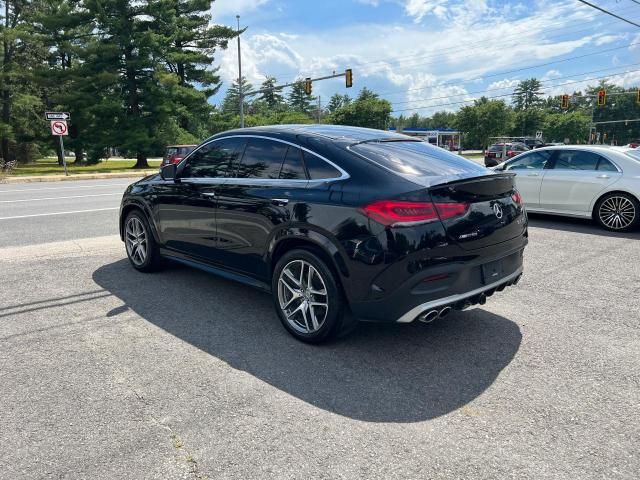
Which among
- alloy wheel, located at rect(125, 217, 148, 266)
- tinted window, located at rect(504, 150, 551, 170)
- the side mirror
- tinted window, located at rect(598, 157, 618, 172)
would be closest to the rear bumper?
the side mirror

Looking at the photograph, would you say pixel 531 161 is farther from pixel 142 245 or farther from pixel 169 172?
pixel 142 245

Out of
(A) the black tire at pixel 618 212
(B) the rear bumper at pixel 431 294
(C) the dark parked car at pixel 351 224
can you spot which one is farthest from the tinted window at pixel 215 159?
(A) the black tire at pixel 618 212

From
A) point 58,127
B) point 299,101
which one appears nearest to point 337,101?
point 299,101

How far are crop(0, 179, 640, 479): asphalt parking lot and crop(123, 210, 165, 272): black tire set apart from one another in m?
0.43

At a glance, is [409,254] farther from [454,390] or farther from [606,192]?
[606,192]

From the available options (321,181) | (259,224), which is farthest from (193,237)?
(321,181)

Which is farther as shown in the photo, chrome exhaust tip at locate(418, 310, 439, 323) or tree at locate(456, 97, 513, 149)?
tree at locate(456, 97, 513, 149)

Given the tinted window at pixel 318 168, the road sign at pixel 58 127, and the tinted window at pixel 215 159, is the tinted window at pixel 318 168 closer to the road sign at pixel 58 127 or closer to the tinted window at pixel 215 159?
the tinted window at pixel 215 159

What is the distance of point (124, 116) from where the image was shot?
119 feet

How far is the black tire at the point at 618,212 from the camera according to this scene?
8.30 meters

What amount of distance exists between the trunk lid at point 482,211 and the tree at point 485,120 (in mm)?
64393

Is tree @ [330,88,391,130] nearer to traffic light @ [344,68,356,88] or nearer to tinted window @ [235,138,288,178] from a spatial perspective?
traffic light @ [344,68,356,88]

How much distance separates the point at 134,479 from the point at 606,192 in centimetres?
874

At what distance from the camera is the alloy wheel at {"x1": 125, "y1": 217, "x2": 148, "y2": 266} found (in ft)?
19.8
